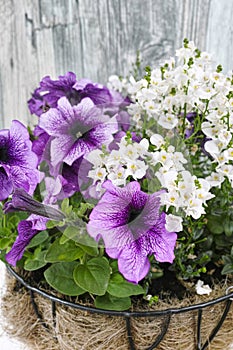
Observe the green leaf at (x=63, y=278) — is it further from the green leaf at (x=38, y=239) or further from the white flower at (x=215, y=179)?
the white flower at (x=215, y=179)

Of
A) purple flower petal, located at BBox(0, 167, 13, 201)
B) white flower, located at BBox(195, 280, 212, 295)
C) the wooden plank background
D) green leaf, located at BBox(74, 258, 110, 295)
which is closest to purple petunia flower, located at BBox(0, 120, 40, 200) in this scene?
purple flower petal, located at BBox(0, 167, 13, 201)

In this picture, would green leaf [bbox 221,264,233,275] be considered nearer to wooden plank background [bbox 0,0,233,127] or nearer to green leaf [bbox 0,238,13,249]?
green leaf [bbox 0,238,13,249]

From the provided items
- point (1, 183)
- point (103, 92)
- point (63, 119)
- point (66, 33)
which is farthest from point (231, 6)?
point (1, 183)

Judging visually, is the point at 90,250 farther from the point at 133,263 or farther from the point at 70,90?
the point at 70,90

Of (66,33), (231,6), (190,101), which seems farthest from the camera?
(66,33)

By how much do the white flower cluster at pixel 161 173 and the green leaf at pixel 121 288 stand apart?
87 millimetres

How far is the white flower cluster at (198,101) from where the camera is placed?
2.18 ft

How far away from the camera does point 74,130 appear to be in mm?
693

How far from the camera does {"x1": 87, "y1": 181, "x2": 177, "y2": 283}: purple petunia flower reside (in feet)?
1.91

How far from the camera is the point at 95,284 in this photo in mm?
625

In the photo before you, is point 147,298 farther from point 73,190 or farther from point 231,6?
point 231,6

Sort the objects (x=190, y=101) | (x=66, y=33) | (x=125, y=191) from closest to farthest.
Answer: (x=125, y=191) < (x=190, y=101) < (x=66, y=33)

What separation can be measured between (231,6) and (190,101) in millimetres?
516

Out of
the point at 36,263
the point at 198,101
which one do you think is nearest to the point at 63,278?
the point at 36,263
